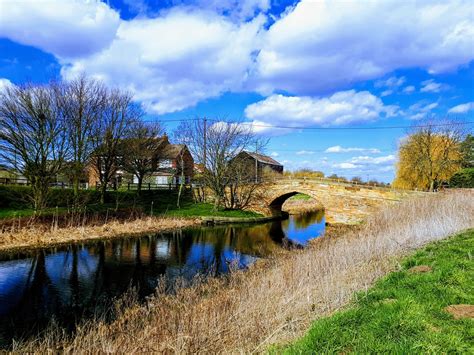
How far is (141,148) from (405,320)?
28075mm

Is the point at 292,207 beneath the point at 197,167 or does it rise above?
beneath

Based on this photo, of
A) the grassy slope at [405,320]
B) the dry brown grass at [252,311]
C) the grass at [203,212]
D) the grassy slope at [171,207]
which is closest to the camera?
the grassy slope at [405,320]

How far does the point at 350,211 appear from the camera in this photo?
27.3 metres

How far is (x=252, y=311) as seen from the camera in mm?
5926

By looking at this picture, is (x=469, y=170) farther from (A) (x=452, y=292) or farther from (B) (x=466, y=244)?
(A) (x=452, y=292)

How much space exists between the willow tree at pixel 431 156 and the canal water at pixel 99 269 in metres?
17.6

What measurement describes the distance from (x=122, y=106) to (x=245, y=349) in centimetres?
2716

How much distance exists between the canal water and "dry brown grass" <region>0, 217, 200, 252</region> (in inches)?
35.6

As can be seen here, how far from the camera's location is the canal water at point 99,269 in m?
9.27

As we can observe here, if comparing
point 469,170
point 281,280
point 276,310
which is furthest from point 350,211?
point 276,310

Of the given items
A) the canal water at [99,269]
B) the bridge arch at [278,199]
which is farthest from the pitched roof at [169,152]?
the canal water at [99,269]

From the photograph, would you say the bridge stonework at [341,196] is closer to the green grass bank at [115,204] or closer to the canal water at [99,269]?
the green grass bank at [115,204]

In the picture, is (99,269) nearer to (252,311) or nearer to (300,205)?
(252,311)

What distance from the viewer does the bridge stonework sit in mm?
25384
